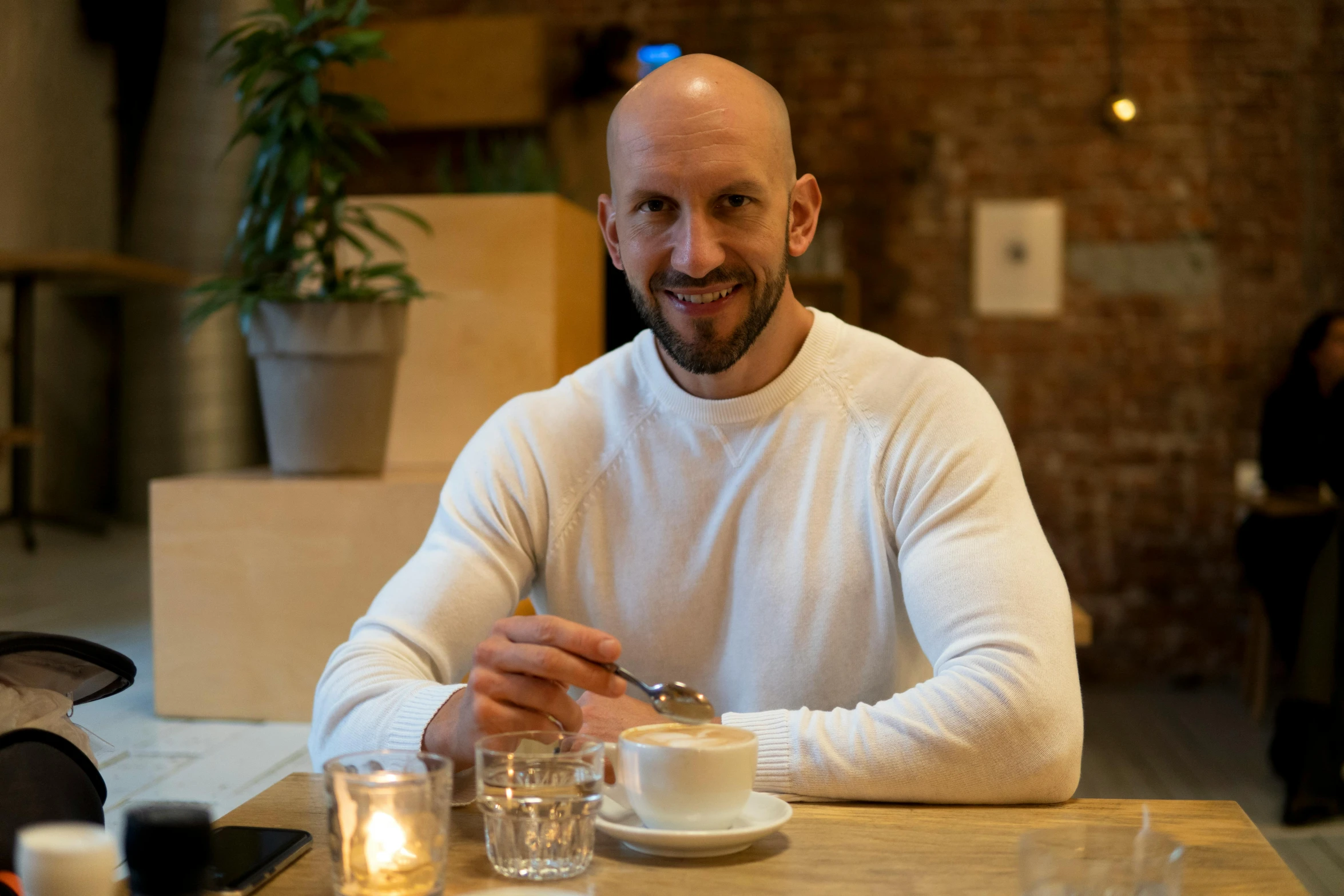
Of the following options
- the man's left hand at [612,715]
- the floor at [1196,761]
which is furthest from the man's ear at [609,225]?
the floor at [1196,761]

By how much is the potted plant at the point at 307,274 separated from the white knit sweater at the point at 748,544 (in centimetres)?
104

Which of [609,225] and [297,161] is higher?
[297,161]

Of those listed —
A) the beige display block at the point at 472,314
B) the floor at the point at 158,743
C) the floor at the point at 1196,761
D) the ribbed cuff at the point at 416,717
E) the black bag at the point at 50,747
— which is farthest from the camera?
the floor at the point at 1196,761

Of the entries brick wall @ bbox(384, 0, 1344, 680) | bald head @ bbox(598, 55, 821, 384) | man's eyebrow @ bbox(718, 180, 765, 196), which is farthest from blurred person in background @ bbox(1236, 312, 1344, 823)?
man's eyebrow @ bbox(718, 180, 765, 196)

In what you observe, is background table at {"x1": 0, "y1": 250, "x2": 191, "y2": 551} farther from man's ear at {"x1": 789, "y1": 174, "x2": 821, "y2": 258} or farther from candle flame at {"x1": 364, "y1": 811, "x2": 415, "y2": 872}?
candle flame at {"x1": 364, "y1": 811, "x2": 415, "y2": 872}

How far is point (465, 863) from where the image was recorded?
756mm

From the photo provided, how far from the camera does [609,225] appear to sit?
1.51 metres

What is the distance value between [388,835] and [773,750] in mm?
384

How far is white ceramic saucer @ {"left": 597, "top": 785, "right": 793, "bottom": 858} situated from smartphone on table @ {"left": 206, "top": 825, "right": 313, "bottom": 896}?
0.66 feet

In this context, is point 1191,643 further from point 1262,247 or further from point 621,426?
point 621,426

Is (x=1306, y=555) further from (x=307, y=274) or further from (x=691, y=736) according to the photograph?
(x=691, y=736)

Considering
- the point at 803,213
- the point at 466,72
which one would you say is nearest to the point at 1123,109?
the point at 466,72

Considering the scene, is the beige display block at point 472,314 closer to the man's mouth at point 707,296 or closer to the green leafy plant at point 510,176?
the green leafy plant at point 510,176

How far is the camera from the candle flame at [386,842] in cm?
67
